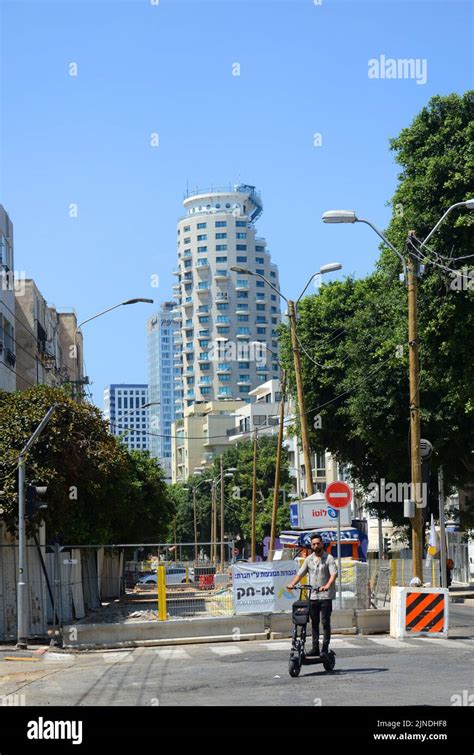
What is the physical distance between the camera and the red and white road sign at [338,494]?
24844 mm

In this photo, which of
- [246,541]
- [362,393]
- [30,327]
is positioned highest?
[30,327]

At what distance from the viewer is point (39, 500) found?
2716cm

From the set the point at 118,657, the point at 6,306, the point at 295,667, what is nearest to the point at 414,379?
the point at 118,657

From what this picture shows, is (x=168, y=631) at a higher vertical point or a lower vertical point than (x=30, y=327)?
lower

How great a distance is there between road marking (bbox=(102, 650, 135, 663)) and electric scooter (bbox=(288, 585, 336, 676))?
540cm

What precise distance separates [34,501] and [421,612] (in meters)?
8.70

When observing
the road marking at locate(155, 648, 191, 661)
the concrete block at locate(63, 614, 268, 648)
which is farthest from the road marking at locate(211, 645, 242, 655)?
the concrete block at locate(63, 614, 268, 648)

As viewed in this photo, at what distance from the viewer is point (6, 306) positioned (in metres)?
52.4

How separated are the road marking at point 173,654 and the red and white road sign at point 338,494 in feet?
14.3

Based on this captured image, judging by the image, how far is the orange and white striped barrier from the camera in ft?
73.2

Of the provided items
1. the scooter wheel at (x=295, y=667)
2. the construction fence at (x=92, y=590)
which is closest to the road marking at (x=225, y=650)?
the construction fence at (x=92, y=590)

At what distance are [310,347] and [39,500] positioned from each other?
3201 cm
